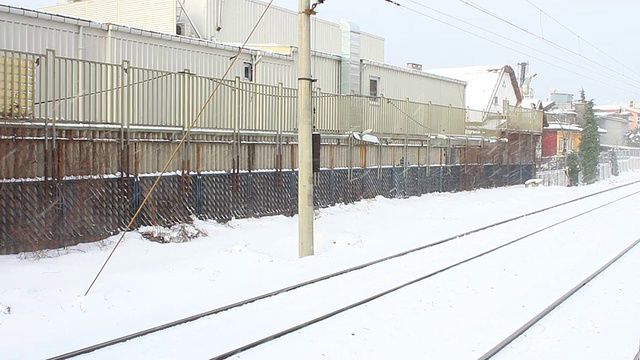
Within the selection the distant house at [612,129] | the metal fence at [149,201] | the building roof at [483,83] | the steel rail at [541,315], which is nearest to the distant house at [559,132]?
the building roof at [483,83]

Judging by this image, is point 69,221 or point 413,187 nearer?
point 69,221

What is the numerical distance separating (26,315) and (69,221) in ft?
13.0

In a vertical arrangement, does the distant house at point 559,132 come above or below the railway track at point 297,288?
above

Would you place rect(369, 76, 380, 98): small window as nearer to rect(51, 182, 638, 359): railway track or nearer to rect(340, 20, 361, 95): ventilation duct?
rect(340, 20, 361, 95): ventilation duct

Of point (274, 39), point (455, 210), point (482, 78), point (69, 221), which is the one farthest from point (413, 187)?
point (482, 78)

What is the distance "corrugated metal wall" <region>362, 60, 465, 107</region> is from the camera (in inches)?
1026

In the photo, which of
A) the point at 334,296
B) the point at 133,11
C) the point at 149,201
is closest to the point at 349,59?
the point at 133,11

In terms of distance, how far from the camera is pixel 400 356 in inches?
262

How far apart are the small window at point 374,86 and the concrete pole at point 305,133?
13.8 meters

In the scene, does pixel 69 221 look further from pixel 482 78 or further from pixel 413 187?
pixel 482 78

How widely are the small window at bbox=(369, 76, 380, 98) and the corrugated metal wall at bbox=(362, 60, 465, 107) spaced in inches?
4.4

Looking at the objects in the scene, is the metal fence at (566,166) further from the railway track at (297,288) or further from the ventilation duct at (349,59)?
the railway track at (297,288)

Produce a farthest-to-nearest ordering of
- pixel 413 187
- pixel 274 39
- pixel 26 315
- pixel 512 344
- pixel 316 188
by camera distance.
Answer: pixel 274 39 < pixel 413 187 < pixel 316 188 < pixel 26 315 < pixel 512 344

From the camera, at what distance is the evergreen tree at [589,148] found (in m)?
47.0
